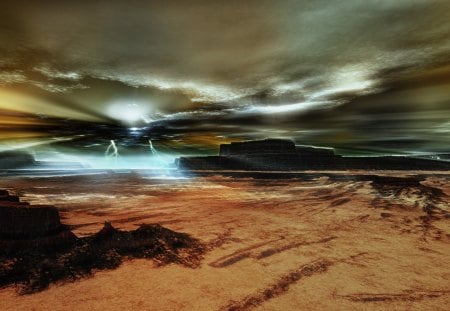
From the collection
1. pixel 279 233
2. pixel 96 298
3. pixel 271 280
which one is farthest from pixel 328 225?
pixel 96 298

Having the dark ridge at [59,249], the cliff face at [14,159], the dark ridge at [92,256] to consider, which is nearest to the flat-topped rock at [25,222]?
the dark ridge at [59,249]

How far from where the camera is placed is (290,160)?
1690 inches

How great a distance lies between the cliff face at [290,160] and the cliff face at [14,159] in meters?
47.1

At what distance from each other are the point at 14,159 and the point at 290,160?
65.5m

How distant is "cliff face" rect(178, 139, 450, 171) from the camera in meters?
42.0

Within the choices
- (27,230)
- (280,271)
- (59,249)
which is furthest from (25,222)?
(280,271)

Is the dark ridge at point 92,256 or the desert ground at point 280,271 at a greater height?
the dark ridge at point 92,256

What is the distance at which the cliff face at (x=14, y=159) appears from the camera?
6182 centimetres

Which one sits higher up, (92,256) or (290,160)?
(290,160)

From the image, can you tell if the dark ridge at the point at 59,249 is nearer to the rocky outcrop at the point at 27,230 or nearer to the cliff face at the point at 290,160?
the rocky outcrop at the point at 27,230

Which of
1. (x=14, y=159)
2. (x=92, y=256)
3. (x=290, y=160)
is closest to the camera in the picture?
(x=92, y=256)

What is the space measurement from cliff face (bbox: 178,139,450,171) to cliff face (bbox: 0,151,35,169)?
47.1 meters

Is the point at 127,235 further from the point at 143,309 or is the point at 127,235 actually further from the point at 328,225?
the point at 328,225

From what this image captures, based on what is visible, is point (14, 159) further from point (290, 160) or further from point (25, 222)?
point (25, 222)
